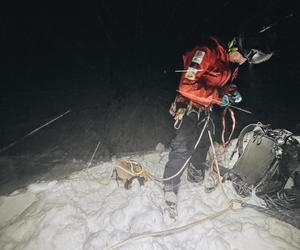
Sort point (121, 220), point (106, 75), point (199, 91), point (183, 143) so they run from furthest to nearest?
point (106, 75)
point (183, 143)
point (121, 220)
point (199, 91)

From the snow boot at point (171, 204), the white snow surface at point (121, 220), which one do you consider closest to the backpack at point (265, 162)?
A: the white snow surface at point (121, 220)

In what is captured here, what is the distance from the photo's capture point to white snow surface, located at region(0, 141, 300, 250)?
115 inches

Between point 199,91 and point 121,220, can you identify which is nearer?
point 199,91

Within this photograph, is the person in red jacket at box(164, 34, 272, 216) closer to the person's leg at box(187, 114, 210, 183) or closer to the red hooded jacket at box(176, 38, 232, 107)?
the red hooded jacket at box(176, 38, 232, 107)

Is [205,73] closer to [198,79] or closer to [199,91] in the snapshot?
[198,79]

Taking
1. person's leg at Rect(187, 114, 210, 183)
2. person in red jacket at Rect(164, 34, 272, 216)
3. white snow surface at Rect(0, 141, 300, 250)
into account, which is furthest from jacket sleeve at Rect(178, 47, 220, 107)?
white snow surface at Rect(0, 141, 300, 250)

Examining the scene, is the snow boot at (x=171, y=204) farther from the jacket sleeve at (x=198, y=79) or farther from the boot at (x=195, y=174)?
the jacket sleeve at (x=198, y=79)

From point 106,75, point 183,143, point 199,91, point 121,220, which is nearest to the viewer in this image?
point 199,91

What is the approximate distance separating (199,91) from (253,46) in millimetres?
880

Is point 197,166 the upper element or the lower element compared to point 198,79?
lower

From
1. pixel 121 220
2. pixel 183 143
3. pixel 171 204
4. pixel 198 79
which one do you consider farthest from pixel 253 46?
pixel 121 220

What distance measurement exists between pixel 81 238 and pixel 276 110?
6.15 m

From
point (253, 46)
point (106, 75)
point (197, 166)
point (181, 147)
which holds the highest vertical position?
point (253, 46)

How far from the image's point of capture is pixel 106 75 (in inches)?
271
